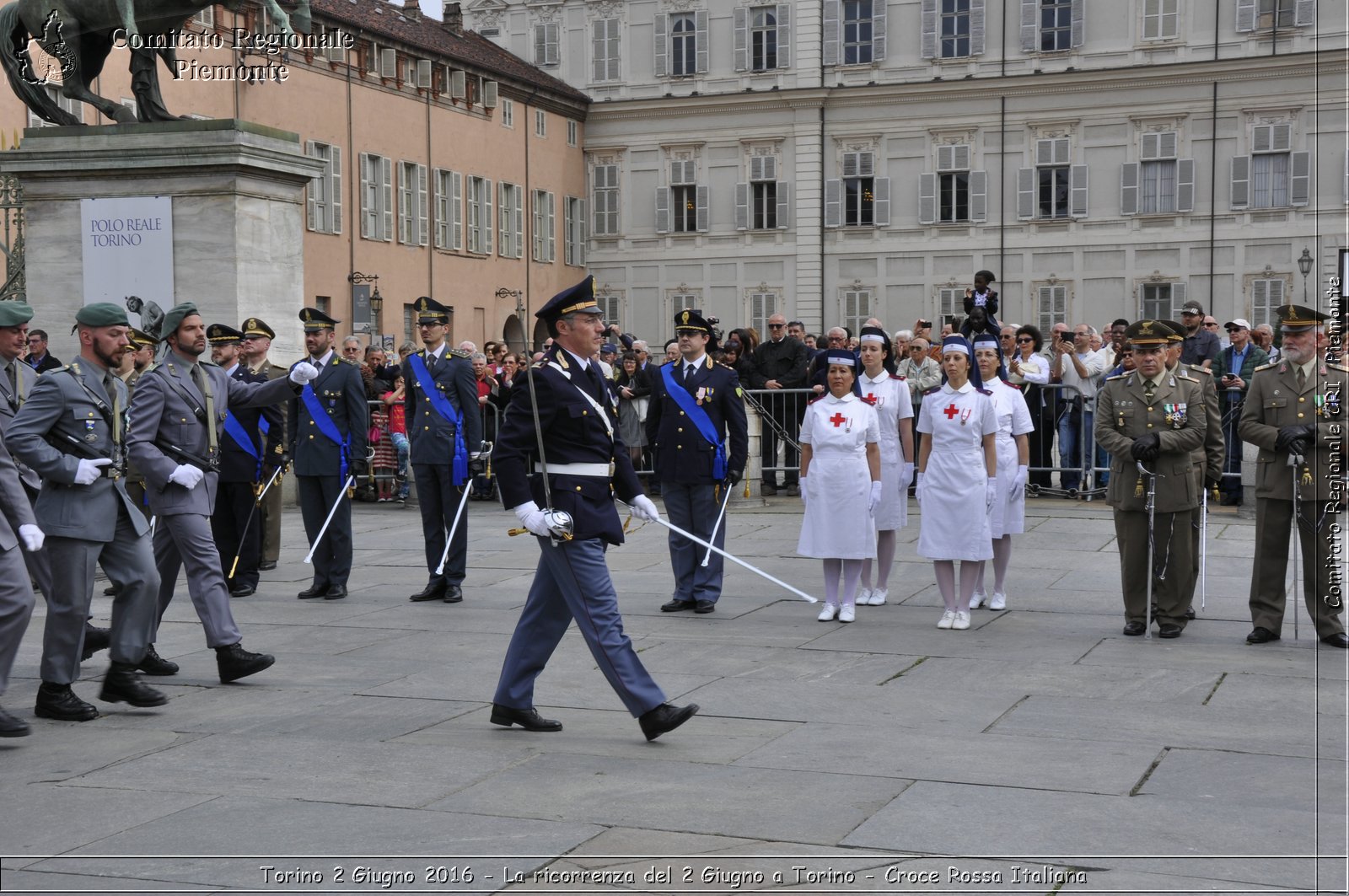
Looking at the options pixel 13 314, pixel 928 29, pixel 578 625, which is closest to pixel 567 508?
pixel 578 625

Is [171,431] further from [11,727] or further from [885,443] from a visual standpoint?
[885,443]

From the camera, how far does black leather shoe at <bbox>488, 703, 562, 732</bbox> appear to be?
24.1ft

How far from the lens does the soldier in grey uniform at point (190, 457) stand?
834 centimetres

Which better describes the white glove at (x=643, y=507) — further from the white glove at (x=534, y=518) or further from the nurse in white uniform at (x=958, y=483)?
the nurse in white uniform at (x=958, y=483)

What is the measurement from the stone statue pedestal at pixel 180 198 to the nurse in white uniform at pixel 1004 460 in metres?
7.27

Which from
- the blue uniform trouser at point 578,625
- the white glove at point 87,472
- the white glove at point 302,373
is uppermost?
the white glove at point 302,373

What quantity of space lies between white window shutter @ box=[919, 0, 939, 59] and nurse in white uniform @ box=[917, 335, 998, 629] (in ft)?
120

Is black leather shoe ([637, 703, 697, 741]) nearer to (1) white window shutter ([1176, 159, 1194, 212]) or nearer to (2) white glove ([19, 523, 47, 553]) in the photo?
(2) white glove ([19, 523, 47, 553])

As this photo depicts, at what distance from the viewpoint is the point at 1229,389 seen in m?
16.7

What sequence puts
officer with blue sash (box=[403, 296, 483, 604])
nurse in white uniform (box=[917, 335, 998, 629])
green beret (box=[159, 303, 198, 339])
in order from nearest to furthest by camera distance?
green beret (box=[159, 303, 198, 339]), nurse in white uniform (box=[917, 335, 998, 629]), officer with blue sash (box=[403, 296, 483, 604])

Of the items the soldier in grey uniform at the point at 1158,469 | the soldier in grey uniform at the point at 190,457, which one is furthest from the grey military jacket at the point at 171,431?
the soldier in grey uniform at the point at 1158,469

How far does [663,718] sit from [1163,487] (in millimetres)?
4373

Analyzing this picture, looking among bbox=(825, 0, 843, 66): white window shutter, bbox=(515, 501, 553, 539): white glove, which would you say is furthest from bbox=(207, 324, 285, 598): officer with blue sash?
bbox=(825, 0, 843, 66): white window shutter

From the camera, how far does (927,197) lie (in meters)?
45.5
